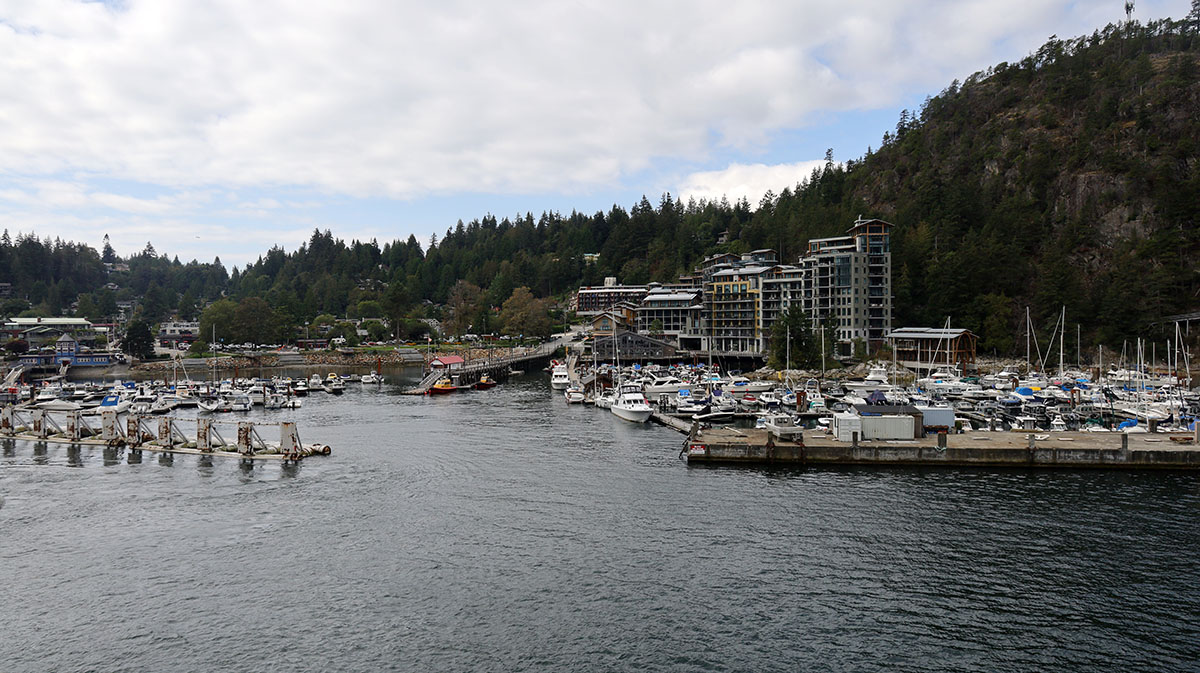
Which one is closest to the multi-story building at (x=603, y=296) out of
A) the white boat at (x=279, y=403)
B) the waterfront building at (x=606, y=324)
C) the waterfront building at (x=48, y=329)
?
the waterfront building at (x=606, y=324)

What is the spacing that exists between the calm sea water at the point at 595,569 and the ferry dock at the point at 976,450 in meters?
1.08

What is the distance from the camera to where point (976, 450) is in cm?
3644

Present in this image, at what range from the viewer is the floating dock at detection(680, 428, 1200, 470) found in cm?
3528

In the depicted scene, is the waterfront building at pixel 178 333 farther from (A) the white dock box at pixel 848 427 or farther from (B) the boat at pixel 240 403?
(A) the white dock box at pixel 848 427

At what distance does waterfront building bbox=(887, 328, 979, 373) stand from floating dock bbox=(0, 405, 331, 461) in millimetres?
64304

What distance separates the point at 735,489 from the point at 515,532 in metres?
11.3

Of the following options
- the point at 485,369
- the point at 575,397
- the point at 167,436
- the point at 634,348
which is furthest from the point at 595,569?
the point at 634,348

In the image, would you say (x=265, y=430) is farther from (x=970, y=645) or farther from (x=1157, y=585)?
(x=1157, y=585)

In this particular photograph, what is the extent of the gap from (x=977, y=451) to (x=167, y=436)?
4620 centimetres

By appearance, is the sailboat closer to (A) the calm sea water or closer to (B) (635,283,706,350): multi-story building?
(A) the calm sea water

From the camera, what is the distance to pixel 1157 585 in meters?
21.6

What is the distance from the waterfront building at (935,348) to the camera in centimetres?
8150

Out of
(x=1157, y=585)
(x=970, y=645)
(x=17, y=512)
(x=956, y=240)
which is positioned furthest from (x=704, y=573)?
(x=956, y=240)

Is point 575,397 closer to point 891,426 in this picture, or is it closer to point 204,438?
point 204,438
